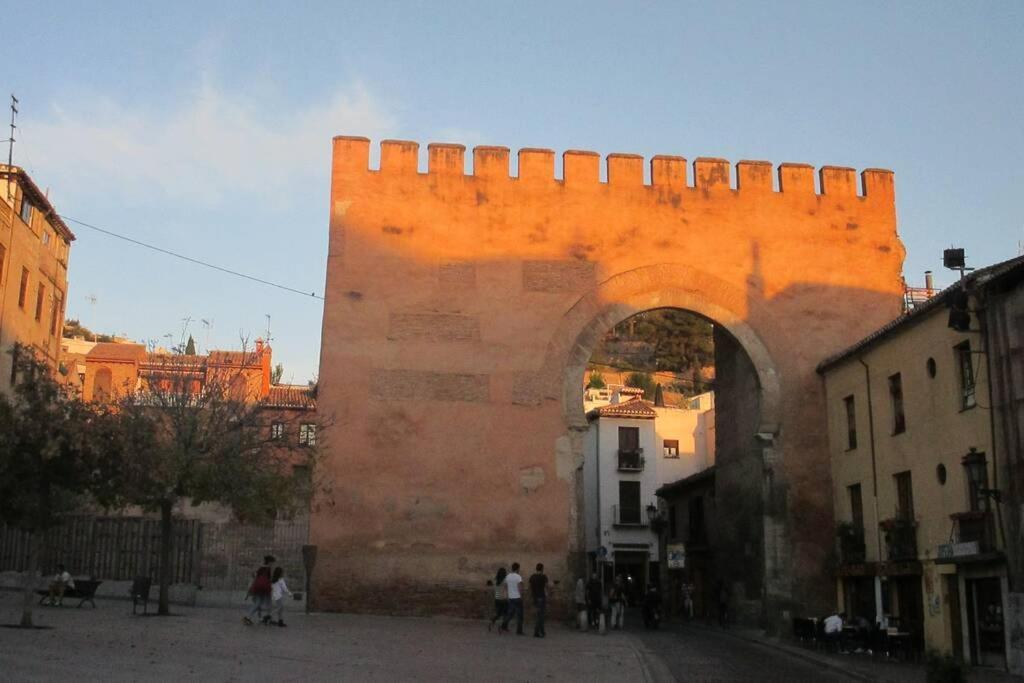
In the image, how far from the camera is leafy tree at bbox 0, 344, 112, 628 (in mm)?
13977

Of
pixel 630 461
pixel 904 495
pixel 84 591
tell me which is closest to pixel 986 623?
pixel 904 495

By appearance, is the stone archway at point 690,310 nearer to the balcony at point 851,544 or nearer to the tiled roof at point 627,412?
the balcony at point 851,544

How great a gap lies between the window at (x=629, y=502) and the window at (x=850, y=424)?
2310 cm

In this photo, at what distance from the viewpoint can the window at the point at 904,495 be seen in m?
18.1

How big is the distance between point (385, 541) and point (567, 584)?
3.60 meters

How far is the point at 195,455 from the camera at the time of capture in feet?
65.7

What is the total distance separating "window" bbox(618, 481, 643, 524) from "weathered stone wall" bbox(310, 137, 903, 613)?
22.0 metres

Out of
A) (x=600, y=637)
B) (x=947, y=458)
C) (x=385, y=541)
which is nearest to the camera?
(x=947, y=458)

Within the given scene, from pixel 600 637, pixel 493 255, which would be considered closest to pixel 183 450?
pixel 493 255

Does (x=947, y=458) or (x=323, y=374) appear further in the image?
(x=323, y=374)

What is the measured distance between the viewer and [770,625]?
20484 mm

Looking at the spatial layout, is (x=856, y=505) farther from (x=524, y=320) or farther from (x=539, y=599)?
(x=524, y=320)

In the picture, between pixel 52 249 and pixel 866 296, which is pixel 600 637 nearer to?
pixel 866 296

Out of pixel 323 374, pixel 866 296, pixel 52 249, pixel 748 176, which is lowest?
pixel 323 374
